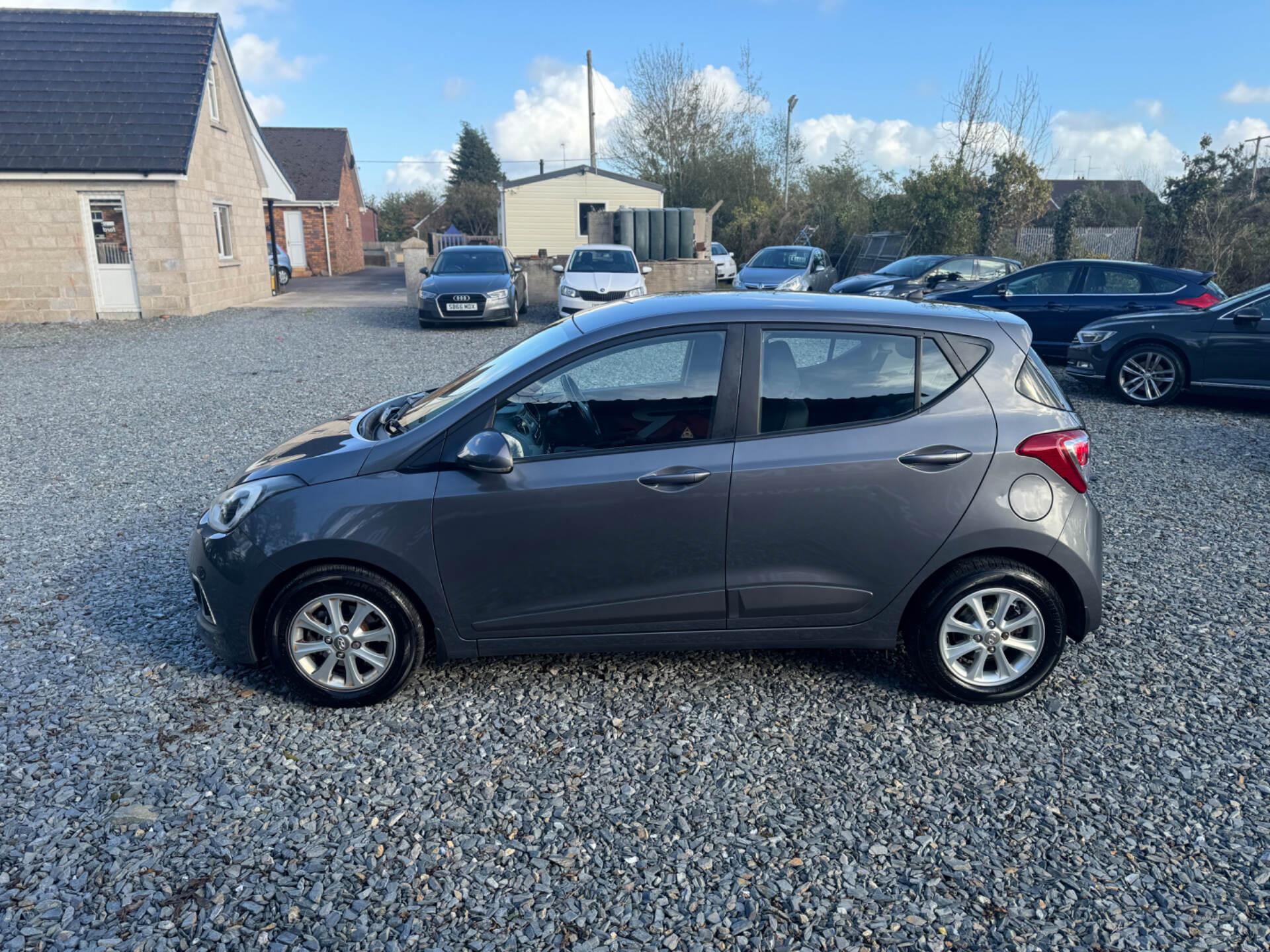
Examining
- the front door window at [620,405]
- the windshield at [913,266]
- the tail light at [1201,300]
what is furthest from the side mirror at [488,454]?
the windshield at [913,266]

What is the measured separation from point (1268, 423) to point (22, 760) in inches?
434

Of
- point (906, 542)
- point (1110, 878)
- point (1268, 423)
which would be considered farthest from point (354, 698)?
point (1268, 423)

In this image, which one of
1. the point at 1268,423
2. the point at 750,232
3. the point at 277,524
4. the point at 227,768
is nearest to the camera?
the point at 227,768

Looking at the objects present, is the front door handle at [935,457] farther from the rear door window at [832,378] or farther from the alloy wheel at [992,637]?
the alloy wheel at [992,637]

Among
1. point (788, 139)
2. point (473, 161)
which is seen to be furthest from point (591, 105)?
point (473, 161)

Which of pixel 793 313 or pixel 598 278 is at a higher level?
pixel 793 313

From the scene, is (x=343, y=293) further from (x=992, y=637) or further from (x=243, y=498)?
(x=992, y=637)

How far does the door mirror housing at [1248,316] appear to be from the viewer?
378 inches

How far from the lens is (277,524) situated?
3.70 meters

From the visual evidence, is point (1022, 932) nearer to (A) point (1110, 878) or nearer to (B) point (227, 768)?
(A) point (1110, 878)

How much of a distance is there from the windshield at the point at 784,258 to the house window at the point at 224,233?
43.4 ft

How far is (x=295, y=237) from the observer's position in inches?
1495

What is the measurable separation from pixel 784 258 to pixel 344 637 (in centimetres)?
1918

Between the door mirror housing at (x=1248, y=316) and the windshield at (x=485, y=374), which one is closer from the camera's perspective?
the windshield at (x=485, y=374)
